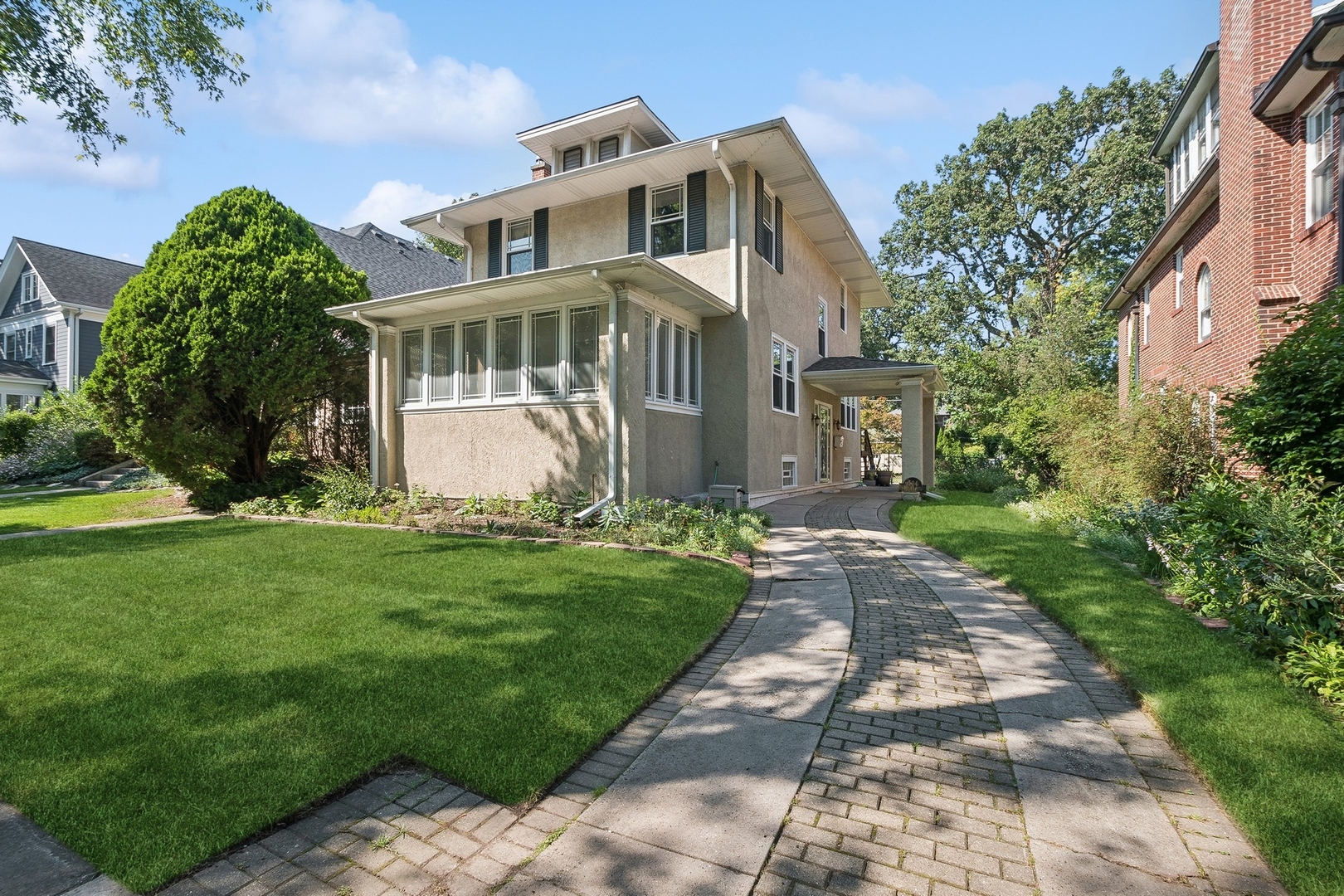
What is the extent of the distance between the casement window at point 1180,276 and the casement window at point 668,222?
36.6ft

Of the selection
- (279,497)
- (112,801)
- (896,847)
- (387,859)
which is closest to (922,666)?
(896,847)

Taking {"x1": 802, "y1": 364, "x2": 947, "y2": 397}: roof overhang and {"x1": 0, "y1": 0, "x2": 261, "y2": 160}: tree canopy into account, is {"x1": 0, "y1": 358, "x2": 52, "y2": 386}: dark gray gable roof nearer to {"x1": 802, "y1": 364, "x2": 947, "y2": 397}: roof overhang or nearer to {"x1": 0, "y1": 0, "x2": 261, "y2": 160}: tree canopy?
{"x1": 0, "y1": 0, "x2": 261, "y2": 160}: tree canopy

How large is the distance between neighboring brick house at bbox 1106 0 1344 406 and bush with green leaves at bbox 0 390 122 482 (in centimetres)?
2514

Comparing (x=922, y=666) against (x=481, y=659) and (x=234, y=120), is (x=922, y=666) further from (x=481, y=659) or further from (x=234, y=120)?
(x=234, y=120)

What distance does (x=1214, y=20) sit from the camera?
13.1m

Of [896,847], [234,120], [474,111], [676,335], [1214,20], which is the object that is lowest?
[896,847]

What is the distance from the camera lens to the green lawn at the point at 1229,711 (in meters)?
2.36

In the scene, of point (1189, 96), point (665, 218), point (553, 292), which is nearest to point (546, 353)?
point (553, 292)

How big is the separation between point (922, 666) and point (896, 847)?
6.90ft

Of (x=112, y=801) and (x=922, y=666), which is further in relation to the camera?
(x=922, y=666)

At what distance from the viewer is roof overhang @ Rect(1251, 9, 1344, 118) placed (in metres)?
7.39

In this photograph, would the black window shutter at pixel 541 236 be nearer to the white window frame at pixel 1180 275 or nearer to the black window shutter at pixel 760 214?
the black window shutter at pixel 760 214

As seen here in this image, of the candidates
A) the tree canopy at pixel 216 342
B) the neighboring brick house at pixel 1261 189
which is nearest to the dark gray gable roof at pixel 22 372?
the tree canopy at pixel 216 342

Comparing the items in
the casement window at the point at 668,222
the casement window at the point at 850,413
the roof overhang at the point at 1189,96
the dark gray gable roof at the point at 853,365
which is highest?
the roof overhang at the point at 1189,96
